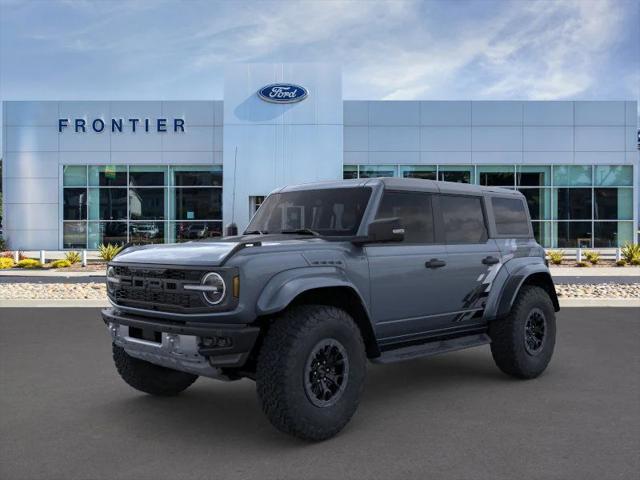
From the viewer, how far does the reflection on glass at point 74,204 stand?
2838 centimetres

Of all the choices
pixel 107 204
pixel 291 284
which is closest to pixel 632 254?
pixel 291 284

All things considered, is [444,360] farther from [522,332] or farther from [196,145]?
[196,145]

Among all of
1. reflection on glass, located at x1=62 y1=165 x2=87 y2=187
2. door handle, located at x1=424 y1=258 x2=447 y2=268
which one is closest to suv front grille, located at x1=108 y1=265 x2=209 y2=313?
door handle, located at x1=424 y1=258 x2=447 y2=268

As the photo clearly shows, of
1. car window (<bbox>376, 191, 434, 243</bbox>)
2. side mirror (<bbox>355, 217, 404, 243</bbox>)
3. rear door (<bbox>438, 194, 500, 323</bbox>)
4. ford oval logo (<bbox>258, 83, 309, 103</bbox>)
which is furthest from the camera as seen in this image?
ford oval logo (<bbox>258, 83, 309, 103</bbox>)

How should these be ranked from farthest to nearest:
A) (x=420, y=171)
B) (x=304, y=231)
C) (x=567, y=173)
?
1. (x=567, y=173)
2. (x=420, y=171)
3. (x=304, y=231)

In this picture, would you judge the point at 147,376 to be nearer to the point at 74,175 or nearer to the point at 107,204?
the point at 107,204

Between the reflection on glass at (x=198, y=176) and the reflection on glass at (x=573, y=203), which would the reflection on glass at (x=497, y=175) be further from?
the reflection on glass at (x=198, y=176)

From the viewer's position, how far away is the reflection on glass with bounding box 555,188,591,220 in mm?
28203

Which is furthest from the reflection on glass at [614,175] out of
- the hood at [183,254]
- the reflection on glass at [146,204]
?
the hood at [183,254]

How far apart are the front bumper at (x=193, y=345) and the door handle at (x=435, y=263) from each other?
1906 millimetres

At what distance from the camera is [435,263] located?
555 centimetres

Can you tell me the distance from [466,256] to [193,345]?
2873mm

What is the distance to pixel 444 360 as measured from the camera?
7406mm

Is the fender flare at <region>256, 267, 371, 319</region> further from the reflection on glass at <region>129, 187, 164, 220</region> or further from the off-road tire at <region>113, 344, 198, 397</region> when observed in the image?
the reflection on glass at <region>129, 187, 164, 220</region>
